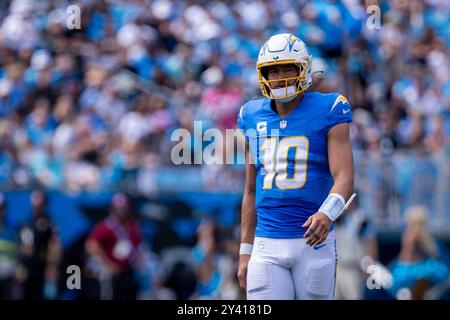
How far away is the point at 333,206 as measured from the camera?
5336 millimetres

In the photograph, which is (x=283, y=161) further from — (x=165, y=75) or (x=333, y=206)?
(x=165, y=75)

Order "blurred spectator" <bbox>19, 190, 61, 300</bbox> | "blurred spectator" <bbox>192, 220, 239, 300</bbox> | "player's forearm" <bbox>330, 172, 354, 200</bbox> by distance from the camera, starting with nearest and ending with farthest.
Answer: "player's forearm" <bbox>330, 172, 354, 200</bbox> → "blurred spectator" <bbox>192, 220, 239, 300</bbox> → "blurred spectator" <bbox>19, 190, 61, 300</bbox>

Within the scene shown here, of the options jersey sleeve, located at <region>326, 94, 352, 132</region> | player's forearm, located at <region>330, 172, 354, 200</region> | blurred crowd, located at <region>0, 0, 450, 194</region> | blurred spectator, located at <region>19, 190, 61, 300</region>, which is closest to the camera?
player's forearm, located at <region>330, 172, 354, 200</region>

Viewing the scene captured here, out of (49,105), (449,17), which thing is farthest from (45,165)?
(449,17)

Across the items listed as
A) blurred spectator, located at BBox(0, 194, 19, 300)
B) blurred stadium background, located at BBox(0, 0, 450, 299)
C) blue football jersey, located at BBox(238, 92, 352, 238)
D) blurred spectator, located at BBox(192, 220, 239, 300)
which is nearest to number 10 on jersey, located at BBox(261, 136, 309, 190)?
blue football jersey, located at BBox(238, 92, 352, 238)

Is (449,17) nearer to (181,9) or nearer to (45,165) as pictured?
(181,9)

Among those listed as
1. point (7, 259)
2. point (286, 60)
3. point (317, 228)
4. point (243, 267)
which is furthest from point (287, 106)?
point (7, 259)

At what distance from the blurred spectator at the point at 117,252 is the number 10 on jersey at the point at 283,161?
5658 mm

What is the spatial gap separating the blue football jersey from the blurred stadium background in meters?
4.52

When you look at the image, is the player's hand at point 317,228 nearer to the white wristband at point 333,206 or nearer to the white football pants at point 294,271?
the white wristband at point 333,206

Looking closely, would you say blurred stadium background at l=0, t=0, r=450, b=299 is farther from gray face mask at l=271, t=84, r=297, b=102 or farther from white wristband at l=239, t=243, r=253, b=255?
gray face mask at l=271, t=84, r=297, b=102

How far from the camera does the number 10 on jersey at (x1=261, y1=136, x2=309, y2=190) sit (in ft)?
18.6

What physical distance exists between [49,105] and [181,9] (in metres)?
2.64

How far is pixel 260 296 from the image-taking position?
18.6 ft
